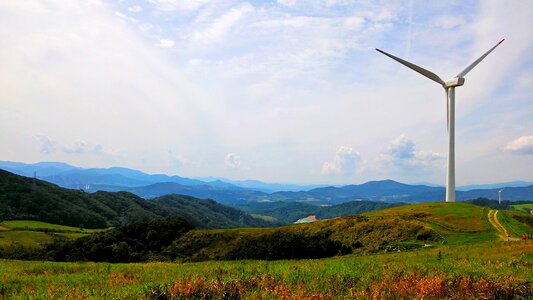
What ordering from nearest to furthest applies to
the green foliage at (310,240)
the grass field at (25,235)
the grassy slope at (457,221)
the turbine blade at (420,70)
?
the green foliage at (310,240)
the grassy slope at (457,221)
the turbine blade at (420,70)
the grass field at (25,235)

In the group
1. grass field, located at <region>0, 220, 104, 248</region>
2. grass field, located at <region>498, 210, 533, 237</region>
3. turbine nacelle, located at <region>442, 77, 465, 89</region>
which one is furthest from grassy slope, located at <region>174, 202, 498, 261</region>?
grass field, located at <region>0, 220, 104, 248</region>

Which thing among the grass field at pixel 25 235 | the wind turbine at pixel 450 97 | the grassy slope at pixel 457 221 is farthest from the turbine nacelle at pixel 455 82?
the grass field at pixel 25 235

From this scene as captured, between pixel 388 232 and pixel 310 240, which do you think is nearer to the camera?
pixel 310 240

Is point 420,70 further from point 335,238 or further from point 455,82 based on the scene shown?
point 335,238

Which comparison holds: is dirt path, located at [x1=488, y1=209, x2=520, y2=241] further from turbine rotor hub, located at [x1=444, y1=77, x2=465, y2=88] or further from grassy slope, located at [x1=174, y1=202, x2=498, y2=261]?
turbine rotor hub, located at [x1=444, y1=77, x2=465, y2=88]

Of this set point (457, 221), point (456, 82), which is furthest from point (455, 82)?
point (457, 221)

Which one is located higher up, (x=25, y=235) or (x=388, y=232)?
(x=388, y=232)

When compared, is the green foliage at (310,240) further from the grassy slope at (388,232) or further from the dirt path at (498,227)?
the dirt path at (498,227)

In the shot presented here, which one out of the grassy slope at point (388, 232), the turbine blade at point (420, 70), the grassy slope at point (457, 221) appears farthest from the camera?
the turbine blade at point (420, 70)

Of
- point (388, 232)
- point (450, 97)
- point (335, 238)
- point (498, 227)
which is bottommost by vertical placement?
point (335, 238)
